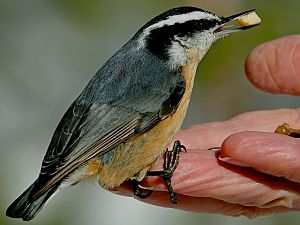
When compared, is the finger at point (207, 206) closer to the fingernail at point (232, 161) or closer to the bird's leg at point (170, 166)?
the bird's leg at point (170, 166)

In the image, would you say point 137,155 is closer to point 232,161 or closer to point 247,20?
point 232,161

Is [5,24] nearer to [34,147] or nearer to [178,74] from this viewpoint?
[34,147]

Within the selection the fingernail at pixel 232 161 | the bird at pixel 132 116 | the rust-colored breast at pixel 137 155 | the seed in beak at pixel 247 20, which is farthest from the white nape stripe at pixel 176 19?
the fingernail at pixel 232 161

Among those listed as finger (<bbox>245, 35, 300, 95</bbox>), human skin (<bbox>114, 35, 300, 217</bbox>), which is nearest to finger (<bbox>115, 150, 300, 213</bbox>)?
human skin (<bbox>114, 35, 300, 217</bbox>)

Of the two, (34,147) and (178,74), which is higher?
(178,74)

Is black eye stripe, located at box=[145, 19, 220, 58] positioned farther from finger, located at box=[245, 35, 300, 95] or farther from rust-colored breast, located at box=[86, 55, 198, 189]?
finger, located at box=[245, 35, 300, 95]

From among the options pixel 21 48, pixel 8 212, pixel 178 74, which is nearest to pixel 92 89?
pixel 178 74

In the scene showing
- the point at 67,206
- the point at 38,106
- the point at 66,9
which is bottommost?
the point at 67,206
